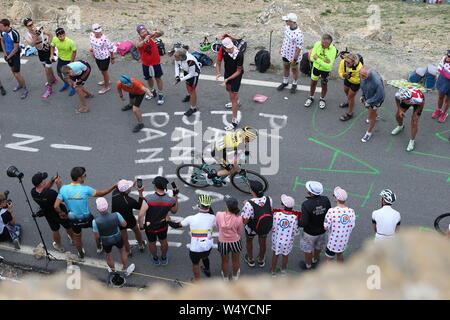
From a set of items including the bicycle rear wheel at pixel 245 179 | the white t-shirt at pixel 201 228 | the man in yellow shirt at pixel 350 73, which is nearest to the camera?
the white t-shirt at pixel 201 228

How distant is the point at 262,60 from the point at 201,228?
7.01 meters

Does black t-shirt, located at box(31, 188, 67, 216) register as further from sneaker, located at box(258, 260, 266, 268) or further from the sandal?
the sandal

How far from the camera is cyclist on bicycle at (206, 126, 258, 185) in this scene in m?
8.52

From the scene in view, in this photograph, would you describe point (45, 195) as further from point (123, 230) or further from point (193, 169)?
point (193, 169)

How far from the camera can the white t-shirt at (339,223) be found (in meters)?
6.86

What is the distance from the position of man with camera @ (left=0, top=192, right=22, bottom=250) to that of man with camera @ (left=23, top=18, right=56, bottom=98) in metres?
4.91

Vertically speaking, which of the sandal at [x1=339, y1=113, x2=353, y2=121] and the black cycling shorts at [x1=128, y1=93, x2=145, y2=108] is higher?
the black cycling shorts at [x1=128, y1=93, x2=145, y2=108]

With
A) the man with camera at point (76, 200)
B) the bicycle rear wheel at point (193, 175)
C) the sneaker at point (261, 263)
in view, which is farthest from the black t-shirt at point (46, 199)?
the sneaker at point (261, 263)

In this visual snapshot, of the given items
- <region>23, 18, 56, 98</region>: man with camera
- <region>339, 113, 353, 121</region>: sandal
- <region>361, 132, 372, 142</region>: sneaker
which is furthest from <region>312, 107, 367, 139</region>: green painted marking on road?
<region>23, 18, 56, 98</region>: man with camera

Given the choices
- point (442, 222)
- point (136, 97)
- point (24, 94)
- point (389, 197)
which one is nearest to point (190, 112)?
point (136, 97)

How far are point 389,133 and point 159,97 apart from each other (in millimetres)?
5685

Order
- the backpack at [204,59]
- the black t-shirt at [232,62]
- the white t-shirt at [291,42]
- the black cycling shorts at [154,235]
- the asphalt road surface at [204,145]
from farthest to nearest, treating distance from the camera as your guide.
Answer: the backpack at [204,59] < the white t-shirt at [291,42] < the black t-shirt at [232,62] < the asphalt road surface at [204,145] < the black cycling shorts at [154,235]

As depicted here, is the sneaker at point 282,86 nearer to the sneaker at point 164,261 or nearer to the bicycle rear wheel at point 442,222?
the bicycle rear wheel at point 442,222

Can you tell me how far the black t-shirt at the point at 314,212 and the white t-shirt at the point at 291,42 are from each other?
208 inches
